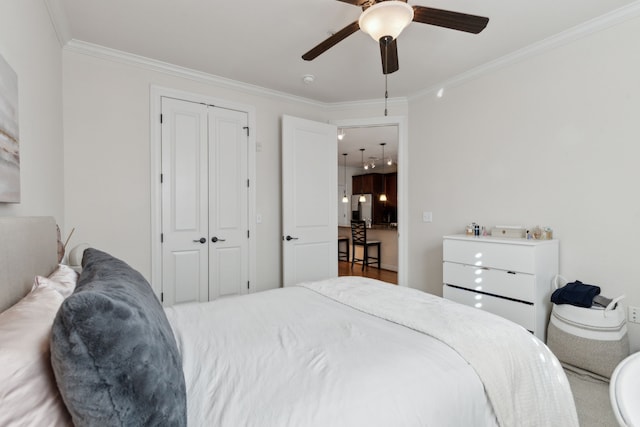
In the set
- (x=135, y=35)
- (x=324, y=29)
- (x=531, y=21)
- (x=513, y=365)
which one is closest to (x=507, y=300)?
(x=513, y=365)

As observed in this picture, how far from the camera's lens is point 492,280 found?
2660 mm

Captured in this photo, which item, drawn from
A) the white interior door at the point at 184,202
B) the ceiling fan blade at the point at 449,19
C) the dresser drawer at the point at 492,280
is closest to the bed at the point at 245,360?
the dresser drawer at the point at 492,280

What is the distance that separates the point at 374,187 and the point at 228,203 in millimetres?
6154

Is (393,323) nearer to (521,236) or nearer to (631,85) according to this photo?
(521,236)

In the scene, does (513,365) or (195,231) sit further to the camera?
(195,231)

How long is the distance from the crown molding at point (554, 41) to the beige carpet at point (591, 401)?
2558 mm

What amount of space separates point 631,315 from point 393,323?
2018 mm

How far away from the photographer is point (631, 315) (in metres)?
2.26

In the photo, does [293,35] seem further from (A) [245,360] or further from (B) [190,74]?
(A) [245,360]

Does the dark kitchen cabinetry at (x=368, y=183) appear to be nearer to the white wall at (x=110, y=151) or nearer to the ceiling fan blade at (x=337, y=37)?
the white wall at (x=110, y=151)

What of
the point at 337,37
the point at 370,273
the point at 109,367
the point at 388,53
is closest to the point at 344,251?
the point at 370,273

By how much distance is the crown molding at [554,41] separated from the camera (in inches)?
89.3

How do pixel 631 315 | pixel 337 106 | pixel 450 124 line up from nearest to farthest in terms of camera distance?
1. pixel 631 315
2. pixel 450 124
3. pixel 337 106

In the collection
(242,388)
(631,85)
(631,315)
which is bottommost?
(631,315)
